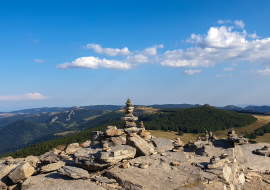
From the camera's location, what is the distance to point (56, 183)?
1493 cm

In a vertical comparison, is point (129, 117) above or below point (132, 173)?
above

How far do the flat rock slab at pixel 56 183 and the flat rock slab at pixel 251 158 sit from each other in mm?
19664

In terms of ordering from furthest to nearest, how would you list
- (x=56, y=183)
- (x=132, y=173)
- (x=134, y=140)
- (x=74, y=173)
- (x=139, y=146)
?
(x=134, y=140)
(x=139, y=146)
(x=132, y=173)
(x=74, y=173)
(x=56, y=183)

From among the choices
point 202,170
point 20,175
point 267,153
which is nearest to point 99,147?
point 20,175

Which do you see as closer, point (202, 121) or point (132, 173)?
point (132, 173)

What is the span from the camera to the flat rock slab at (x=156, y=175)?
1409 centimetres

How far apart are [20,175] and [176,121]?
135 m

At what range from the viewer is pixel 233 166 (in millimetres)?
19250

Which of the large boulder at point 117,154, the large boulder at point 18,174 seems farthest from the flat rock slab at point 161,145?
the large boulder at point 18,174

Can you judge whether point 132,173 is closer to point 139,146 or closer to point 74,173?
point 74,173

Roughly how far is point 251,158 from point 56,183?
24.5m

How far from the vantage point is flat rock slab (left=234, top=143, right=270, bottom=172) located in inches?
900

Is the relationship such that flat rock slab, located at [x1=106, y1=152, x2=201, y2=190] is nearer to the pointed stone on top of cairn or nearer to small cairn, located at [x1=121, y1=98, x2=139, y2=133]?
small cairn, located at [x1=121, y1=98, x2=139, y2=133]

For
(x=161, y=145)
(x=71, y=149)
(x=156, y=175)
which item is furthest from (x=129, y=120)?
(x=71, y=149)
